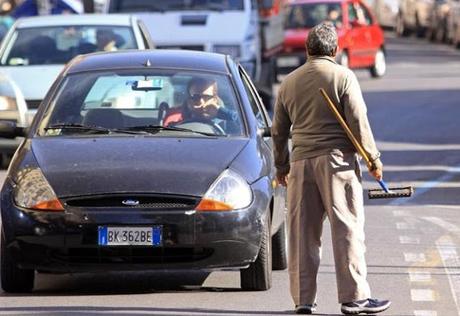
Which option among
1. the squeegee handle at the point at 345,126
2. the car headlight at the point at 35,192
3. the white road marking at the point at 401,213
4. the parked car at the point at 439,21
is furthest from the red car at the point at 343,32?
the squeegee handle at the point at 345,126

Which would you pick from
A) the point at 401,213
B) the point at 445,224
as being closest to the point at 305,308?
the point at 445,224

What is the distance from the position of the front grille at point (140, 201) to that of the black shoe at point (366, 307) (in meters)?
1.16

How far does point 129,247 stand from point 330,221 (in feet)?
4.12

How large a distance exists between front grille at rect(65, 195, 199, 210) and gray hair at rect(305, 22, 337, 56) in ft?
3.89

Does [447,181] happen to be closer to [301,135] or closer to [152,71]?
[152,71]

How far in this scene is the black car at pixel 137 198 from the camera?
9.10 metres

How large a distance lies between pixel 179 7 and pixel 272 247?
1378 cm

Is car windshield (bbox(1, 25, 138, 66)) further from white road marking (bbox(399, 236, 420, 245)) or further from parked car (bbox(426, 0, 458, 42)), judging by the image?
parked car (bbox(426, 0, 458, 42))

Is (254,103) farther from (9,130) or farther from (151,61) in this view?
(9,130)

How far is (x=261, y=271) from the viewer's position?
9.47 metres

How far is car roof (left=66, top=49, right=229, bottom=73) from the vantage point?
34.9ft

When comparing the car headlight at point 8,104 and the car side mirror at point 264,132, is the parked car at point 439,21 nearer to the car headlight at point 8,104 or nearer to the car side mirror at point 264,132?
the car headlight at point 8,104

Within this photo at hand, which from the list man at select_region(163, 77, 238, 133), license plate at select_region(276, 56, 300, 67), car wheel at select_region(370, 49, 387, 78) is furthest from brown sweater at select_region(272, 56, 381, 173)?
car wheel at select_region(370, 49, 387, 78)

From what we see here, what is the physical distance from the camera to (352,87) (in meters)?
8.60
